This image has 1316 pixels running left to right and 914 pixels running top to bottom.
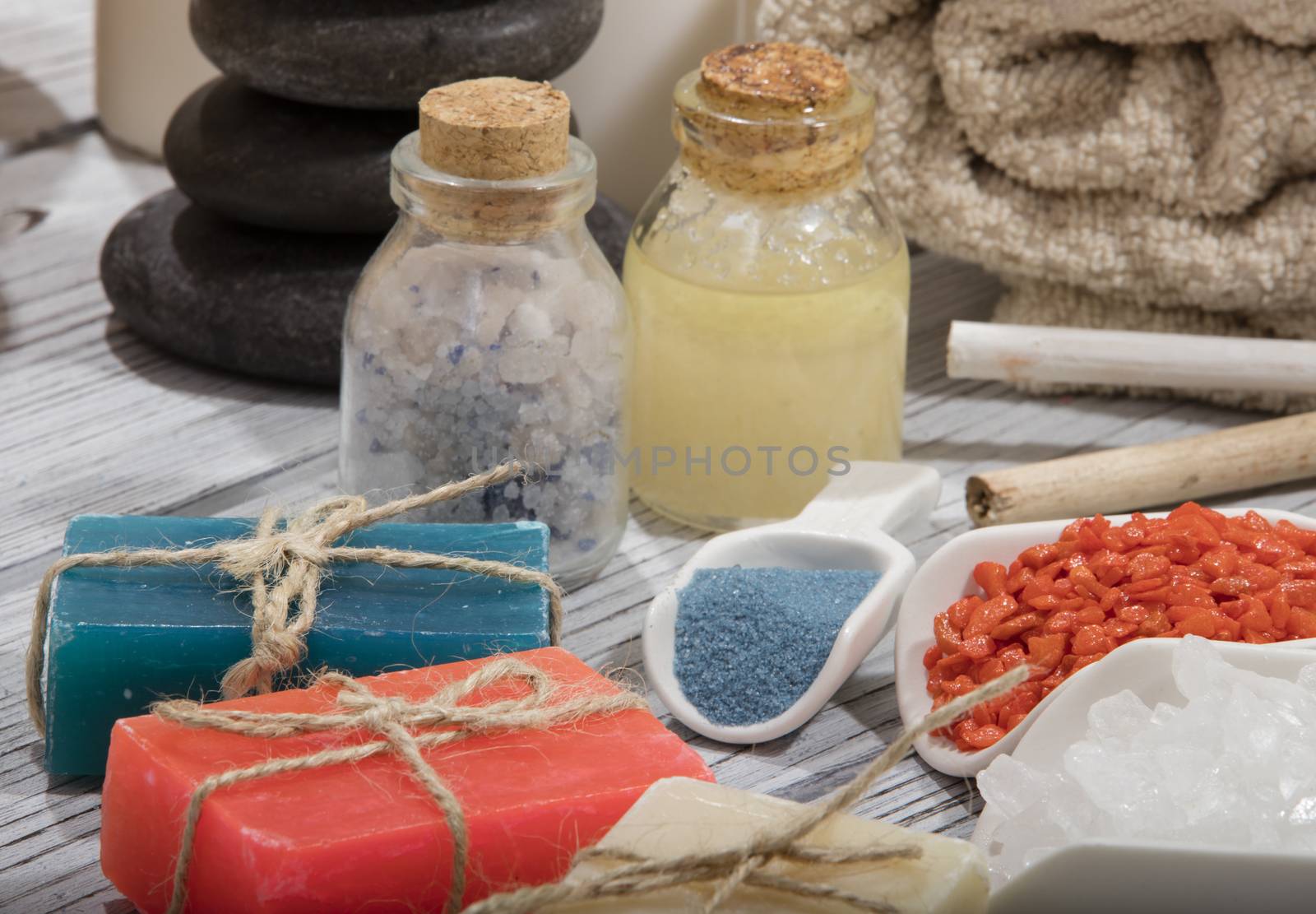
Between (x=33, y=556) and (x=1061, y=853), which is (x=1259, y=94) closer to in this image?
(x=1061, y=853)

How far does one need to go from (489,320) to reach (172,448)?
365 mm

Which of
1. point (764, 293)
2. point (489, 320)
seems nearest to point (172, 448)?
point (489, 320)

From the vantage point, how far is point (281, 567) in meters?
0.79

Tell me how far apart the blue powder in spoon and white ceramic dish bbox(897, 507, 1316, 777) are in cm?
3

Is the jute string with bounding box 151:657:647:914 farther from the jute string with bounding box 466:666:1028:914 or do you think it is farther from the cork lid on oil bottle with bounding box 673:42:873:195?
the cork lid on oil bottle with bounding box 673:42:873:195

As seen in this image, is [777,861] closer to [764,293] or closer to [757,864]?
[757,864]

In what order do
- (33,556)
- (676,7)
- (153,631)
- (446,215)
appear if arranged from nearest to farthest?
1. (153,631)
2. (446,215)
3. (33,556)
4. (676,7)

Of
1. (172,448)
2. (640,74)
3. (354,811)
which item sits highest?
(640,74)

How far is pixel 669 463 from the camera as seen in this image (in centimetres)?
106

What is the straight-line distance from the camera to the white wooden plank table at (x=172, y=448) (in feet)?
2.65

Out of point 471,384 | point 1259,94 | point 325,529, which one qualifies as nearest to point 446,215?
point 471,384

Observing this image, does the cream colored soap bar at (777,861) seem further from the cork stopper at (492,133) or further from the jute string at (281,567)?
the cork stopper at (492,133)

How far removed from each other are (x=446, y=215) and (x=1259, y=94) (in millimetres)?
606

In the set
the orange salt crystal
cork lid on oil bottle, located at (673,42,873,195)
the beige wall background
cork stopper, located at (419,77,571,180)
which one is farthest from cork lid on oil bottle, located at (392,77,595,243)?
the beige wall background
